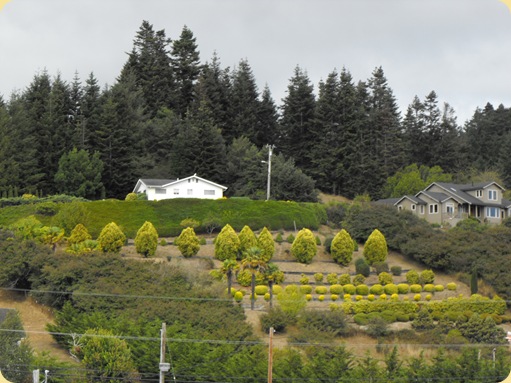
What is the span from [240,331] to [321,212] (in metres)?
28.4

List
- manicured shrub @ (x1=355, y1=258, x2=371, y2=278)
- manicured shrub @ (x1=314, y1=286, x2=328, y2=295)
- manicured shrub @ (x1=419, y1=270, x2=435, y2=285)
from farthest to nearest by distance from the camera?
manicured shrub @ (x1=355, y1=258, x2=371, y2=278) → manicured shrub @ (x1=419, y1=270, x2=435, y2=285) → manicured shrub @ (x1=314, y1=286, x2=328, y2=295)

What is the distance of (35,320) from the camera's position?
41.6 metres

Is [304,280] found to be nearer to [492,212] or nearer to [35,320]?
[35,320]

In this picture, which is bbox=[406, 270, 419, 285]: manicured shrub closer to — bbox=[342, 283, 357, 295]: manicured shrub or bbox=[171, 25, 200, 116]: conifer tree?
bbox=[342, 283, 357, 295]: manicured shrub

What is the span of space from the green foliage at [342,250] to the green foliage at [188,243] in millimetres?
9279

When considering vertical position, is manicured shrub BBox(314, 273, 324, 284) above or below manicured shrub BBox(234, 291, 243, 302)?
above

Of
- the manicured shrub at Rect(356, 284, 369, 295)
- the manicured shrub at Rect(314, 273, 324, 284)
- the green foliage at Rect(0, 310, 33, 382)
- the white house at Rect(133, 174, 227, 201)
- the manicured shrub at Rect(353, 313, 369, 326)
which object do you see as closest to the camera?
the green foliage at Rect(0, 310, 33, 382)

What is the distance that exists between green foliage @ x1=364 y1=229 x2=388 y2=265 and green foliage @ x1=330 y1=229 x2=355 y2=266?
1.19 m

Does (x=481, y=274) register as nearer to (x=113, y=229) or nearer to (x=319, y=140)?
(x=113, y=229)

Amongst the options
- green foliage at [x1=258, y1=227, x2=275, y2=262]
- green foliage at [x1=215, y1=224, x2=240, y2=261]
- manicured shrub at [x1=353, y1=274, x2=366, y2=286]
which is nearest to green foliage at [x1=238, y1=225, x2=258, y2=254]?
green foliage at [x1=258, y1=227, x2=275, y2=262]

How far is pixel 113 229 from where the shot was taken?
50969mm

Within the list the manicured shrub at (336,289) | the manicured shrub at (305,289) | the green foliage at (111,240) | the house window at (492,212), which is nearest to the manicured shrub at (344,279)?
the manicured shrub at (336,289)

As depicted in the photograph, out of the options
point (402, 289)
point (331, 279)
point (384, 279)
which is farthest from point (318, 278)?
point (402, 289)

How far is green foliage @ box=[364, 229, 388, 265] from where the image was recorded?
2126 inches
